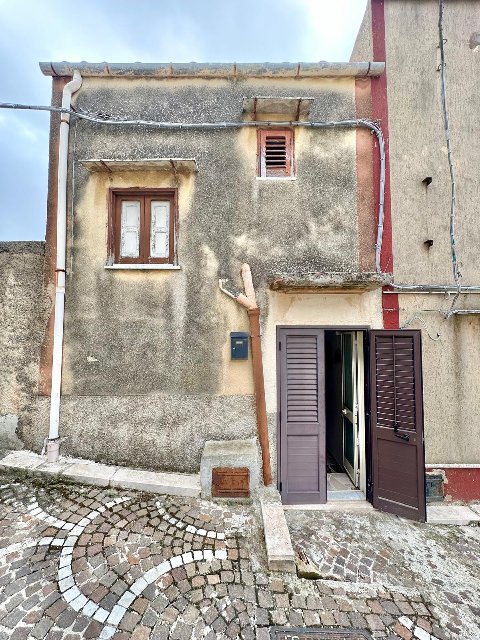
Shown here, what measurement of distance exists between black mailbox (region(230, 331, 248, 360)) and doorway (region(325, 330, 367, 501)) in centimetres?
198

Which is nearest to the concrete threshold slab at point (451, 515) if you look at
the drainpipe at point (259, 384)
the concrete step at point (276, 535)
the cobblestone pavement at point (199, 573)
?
the cobblestone pavement at point (199, 573)

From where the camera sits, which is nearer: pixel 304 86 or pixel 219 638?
pixel 219 638

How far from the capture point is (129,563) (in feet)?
11.7

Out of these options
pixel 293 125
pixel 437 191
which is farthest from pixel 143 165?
pixel 437 191

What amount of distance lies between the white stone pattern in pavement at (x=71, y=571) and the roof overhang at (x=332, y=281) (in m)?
3.91

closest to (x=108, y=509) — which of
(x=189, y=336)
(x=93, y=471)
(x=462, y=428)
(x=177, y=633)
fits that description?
(x=93, y=471)

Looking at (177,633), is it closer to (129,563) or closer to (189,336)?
(129,563)

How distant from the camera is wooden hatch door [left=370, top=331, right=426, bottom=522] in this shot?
492 centimetres

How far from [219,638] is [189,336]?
3.89 metres

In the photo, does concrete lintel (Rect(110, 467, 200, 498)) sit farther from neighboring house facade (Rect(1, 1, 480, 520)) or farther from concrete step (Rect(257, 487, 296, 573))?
concrete step (Rect(257, 487, 296, 573))

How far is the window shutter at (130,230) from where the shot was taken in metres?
5.63

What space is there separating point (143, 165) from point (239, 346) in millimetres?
3721

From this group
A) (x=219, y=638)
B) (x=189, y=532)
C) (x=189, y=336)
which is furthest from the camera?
(x=189, y=336)

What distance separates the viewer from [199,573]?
3516 millimetres
